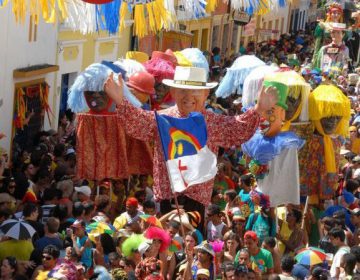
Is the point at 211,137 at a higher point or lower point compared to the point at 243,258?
higher

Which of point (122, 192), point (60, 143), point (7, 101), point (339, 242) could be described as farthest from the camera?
point (7, 101)

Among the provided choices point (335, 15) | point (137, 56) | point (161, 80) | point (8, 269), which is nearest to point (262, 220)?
point (161, 80)

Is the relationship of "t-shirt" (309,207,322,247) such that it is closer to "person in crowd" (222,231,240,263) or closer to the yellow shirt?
the yellow shirt

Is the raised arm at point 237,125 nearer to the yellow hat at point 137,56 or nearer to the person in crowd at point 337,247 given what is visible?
the person in crowd at point 337,247

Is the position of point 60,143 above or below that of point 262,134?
below

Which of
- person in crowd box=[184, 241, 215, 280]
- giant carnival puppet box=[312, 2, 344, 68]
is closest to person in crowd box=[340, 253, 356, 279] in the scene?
person in crowd box=[184, 241, 215, 280]

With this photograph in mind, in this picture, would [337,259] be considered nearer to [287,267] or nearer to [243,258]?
[287,267]

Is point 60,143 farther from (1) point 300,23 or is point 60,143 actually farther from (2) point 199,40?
(1) point 300,23

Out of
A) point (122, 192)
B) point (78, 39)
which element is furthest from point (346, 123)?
point (78, 39)

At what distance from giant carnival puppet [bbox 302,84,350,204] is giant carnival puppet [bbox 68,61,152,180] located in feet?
6.83

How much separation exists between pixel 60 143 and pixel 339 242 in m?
6.25

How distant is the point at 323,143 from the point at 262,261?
3103 millimetres

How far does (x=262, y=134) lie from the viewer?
42.5 ft

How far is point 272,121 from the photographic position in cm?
1288
